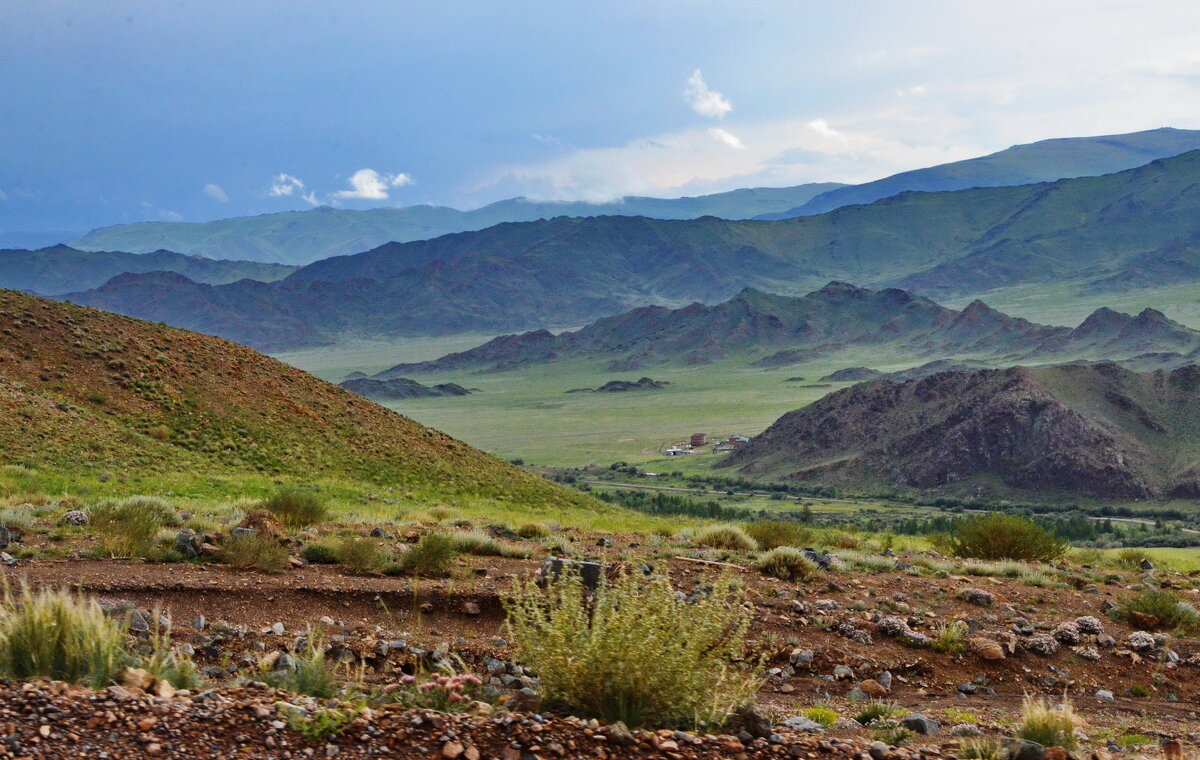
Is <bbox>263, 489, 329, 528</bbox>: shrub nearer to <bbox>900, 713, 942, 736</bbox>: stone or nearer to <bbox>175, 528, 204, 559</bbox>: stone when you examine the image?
<bbox>175, 528, 204, 559</bbox>: stone

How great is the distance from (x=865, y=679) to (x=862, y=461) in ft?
260

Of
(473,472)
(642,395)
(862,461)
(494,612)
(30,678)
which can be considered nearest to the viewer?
(30,678)

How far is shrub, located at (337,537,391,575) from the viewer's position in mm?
10688

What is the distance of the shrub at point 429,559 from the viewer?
35.5 feet

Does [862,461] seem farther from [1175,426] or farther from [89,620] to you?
[89,620]

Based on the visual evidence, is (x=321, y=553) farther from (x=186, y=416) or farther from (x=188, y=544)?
(x=186, y=416)

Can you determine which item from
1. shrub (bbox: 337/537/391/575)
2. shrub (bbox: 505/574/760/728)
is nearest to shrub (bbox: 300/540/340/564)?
shrub (bbox: 337/537/391/575)

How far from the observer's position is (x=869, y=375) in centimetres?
14750

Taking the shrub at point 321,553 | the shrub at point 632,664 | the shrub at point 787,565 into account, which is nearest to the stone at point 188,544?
the shrub at point 321,553

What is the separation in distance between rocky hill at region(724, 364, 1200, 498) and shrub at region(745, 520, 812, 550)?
2518 inches

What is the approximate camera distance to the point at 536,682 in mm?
6789

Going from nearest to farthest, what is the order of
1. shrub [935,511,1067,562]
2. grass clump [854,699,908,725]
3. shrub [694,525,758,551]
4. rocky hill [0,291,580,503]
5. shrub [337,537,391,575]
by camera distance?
grass clump [854,699,908,725]
shrub [337,537,391,575]
shrub [694,525,758,551]
shrub [935,511,1067,562]
rocky hill [0,291,580,503]

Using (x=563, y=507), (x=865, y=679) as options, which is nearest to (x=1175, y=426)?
(x=563, y=507)

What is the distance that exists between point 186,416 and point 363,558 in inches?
760
